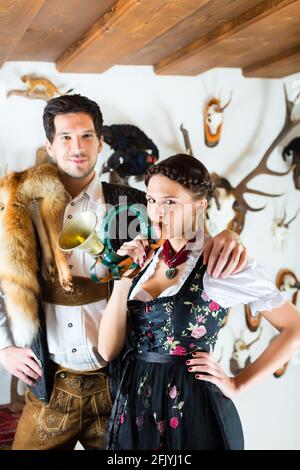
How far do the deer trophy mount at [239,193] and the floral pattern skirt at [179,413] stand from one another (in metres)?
0.99

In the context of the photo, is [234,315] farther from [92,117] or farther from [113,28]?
[113,28]

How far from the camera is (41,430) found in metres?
2.44

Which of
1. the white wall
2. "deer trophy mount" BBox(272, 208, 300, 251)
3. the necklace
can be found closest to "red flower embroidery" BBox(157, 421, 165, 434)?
the necklace

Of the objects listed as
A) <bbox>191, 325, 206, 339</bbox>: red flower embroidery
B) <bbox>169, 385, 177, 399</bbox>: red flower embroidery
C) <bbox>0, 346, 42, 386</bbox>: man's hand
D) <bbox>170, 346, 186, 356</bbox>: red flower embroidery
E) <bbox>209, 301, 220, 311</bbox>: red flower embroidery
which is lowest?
<bbox>169, 385, 177, 399</bbox>: red flower embroidery

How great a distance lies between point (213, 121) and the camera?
9.59 feet

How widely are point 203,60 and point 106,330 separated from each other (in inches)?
48.4

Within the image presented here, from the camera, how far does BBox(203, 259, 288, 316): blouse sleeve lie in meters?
2.14

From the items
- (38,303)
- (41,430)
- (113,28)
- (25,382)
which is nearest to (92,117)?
(113,28)

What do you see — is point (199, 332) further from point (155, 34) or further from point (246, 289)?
point (155, 34)

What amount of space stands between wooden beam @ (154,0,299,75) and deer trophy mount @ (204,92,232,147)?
0.56 ft

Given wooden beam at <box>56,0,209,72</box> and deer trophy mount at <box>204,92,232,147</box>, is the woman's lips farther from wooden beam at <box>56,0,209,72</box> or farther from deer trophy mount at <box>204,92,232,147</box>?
deer trophy mount at <box>204,92,232,147</box>

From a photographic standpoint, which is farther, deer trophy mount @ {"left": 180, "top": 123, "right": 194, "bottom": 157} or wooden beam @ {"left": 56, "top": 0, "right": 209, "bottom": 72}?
deer trophy mount @ {"left": 180, "top": 123, "right": 194, "bottom": 157}

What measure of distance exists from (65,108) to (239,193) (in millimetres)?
1072

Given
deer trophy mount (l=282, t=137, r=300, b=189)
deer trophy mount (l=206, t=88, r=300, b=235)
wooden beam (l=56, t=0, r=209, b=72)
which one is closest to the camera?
wooden beam (l=56, t=0, r=209, b=72)
